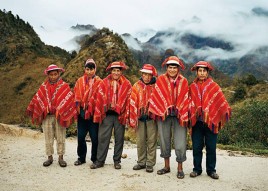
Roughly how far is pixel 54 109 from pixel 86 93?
0.70 metres

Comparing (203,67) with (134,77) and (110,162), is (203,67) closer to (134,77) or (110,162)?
(110,162)

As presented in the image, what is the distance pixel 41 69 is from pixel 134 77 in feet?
52.6

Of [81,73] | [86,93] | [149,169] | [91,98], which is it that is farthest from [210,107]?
[81,73]

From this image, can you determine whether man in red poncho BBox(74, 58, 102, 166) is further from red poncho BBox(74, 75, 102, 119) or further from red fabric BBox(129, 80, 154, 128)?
red fabric BBox(129, 80, 154, 128)

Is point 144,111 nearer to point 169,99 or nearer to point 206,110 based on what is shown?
point 169,99

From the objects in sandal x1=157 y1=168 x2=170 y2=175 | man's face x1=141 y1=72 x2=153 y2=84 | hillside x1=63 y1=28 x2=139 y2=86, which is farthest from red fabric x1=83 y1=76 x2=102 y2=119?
hillside x1=63 y1=28 x2=139 y2=86

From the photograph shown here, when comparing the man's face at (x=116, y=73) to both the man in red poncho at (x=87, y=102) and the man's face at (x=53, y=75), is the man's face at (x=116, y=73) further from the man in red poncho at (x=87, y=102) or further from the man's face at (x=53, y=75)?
the man's face at (x=53, y=75)

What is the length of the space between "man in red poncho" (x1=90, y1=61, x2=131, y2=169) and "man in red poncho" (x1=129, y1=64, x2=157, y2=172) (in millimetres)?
229

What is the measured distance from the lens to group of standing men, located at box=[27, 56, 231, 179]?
6129 mm

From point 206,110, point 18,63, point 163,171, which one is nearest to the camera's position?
point 206,110

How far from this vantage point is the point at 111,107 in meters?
Answer: 6.59

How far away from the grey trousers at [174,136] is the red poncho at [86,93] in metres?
1.38

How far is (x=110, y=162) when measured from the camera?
752 centimetres

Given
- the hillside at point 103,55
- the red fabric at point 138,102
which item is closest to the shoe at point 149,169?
the red fabric at point 138,102
